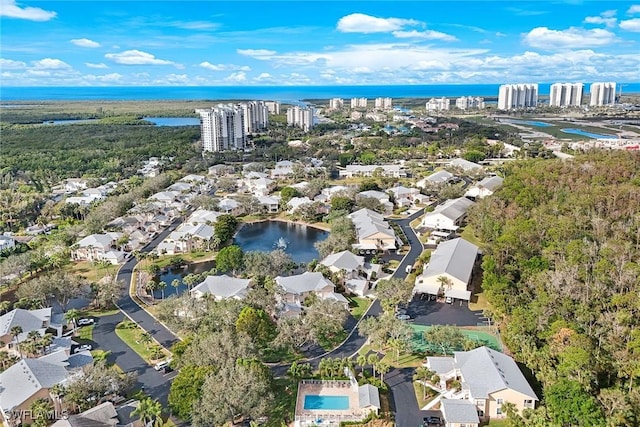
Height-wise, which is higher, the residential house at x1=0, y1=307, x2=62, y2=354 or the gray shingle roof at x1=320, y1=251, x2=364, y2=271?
the gray shingle roof at x1=320, y1=251, x2=364, y2=271

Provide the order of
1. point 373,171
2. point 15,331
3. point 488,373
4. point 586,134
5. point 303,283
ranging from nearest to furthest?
point 488,373, point 15,331, point 303,283, point 373,171, point 586,134

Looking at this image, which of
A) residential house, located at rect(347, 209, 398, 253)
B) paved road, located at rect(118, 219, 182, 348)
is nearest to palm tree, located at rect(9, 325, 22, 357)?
paved road, located at rect(118, 219, 182, 348)

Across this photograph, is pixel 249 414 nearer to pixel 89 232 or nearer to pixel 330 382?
pixel 330 382

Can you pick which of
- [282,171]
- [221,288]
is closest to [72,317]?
[221,288]

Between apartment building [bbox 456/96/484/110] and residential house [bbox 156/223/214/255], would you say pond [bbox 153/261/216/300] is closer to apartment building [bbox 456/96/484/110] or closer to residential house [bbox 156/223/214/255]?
residential house [bbox 156/223/214/255]

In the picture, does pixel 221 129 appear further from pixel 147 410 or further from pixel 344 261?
pixel 147 410

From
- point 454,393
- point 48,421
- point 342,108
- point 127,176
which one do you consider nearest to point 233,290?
point 48,421
